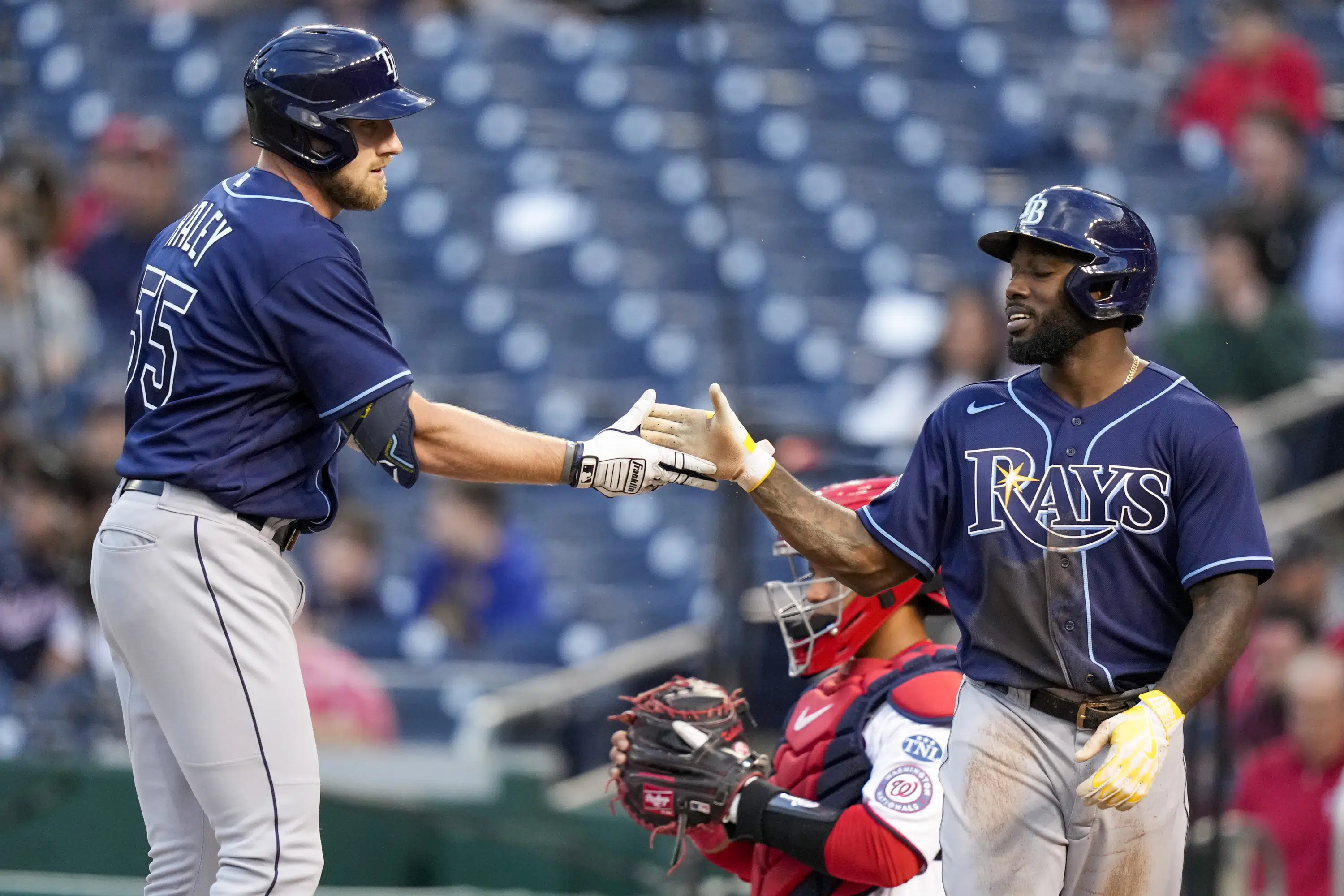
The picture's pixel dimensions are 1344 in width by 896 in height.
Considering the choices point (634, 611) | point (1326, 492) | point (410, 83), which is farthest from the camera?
point (410, 83)

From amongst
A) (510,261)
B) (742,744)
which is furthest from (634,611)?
(742,744)


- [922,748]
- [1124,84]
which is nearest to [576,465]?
[922,748]

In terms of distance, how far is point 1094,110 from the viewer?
945 cm

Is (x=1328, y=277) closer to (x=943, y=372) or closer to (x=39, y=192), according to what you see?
(x=943, y=372)

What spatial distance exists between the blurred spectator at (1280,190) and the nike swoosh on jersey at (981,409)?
4817mm

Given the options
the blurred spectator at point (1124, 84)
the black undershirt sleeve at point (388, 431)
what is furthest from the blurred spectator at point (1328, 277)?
the black undershirt sleeve at point (388, 431)

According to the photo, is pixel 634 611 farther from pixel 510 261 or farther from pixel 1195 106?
pixel 1195 106

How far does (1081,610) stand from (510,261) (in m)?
7.57

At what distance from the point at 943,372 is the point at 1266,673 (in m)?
2.15

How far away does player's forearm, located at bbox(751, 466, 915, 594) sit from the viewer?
3.03 meters

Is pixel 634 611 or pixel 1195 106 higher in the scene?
pixel 1195 106

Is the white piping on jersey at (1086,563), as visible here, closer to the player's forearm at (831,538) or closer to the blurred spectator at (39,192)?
the player's forearm at (831,538)

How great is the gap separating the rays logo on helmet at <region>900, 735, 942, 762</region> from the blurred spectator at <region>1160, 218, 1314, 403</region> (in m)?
4.43

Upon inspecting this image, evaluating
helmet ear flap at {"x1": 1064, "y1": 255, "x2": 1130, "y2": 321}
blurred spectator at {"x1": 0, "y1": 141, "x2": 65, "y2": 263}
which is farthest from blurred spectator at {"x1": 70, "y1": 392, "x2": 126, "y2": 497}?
helmet ear flap at {"x1": 1064, "y1": 255, "x2": 1130, "y2": 321}
